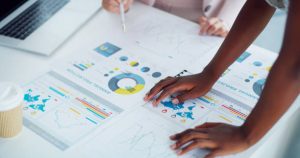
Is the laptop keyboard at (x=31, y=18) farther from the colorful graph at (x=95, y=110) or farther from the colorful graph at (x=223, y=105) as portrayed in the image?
the colorful graph at (x=223, y=105)

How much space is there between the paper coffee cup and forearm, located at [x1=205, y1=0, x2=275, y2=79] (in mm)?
426

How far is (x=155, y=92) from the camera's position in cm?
99

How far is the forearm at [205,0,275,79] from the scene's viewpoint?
3.17 ft

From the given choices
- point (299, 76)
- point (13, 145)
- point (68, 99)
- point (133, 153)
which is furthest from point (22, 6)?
point (299, 76)

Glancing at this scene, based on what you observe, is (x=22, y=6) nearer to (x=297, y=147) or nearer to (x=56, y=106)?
(x=56, y=106)

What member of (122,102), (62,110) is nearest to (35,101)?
(62,110)

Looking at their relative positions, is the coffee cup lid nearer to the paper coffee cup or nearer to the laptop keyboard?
the paper coffee cup

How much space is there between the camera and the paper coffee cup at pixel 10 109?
2.71 feet

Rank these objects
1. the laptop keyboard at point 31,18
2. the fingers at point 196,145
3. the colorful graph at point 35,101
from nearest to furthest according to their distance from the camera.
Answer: the fingers at point 196,145 < the colorful graph at point 35,101 < the laptop keyboard at point 31,18

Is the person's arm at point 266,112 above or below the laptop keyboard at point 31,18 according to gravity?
above

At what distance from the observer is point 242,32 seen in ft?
3.27

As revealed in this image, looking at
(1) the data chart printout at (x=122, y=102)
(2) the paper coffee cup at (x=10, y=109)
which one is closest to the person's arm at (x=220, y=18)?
(1) the data chart printout at (x=122, y=102)

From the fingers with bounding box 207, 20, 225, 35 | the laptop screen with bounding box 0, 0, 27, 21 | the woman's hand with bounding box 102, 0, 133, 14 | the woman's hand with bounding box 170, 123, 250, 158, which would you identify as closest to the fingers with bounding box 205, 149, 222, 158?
the woman's hand with bounding box 170, 123, 250, 158

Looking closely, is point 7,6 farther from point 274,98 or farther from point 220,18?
point 274,98
